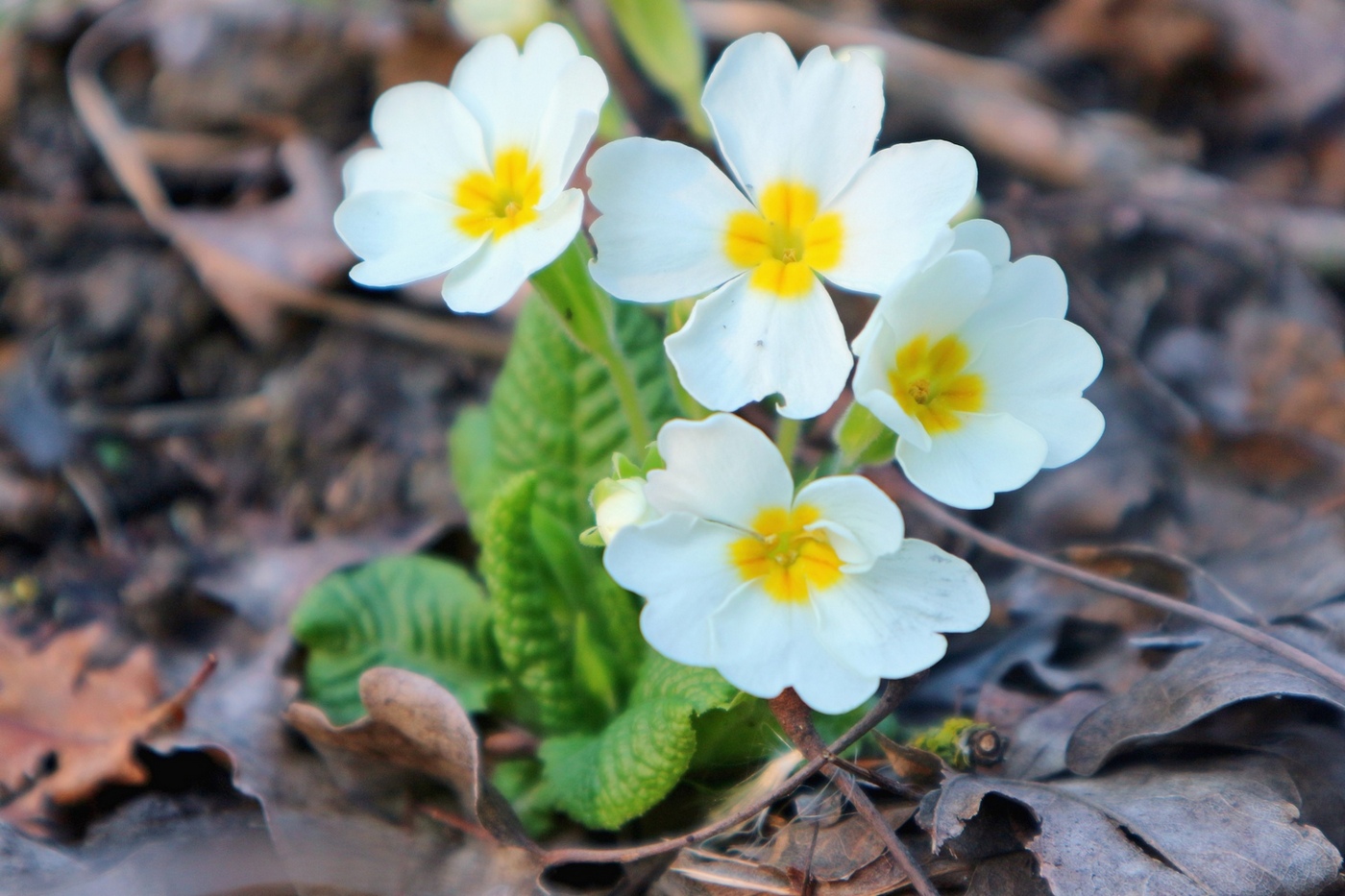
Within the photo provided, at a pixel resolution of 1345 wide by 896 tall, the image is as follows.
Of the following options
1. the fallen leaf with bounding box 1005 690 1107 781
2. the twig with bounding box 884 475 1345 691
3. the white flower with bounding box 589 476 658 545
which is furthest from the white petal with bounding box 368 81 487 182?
the fallen leaf with bounding box 1005 690 1107 781

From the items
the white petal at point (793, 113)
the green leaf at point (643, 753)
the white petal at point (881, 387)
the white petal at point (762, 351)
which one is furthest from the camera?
the green leaf at point (643, 753)

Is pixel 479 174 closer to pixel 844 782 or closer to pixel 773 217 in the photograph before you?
pixel 773 217

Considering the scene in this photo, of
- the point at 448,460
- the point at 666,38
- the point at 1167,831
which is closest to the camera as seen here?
the point at 1167,831

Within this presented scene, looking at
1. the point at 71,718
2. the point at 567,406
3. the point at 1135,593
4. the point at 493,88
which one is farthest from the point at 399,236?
the point at 1135,593

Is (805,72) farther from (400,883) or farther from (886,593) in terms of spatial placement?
(400,883)

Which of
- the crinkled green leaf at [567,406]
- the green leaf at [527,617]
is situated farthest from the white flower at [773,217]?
the crinkled green leaf at [567,406]

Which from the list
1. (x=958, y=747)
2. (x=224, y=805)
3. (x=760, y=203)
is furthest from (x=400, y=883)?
(x=760, y=203)

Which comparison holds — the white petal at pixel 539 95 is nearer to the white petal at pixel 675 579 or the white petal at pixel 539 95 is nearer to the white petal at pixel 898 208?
the white petal at pixel 898 208

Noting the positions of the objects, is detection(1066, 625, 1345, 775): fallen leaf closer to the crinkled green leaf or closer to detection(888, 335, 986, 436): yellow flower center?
detection(888, 335, 986, 436): yellow flower center
